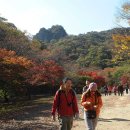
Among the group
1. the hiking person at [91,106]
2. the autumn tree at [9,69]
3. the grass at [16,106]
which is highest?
the autumn tree at [9,69]

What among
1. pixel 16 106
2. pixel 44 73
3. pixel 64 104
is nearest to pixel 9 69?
pixel 16 106

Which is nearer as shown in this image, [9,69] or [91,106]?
[91,106]

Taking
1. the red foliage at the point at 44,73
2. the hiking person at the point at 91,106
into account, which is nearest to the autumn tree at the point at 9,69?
the red foliage at the point at 44,73

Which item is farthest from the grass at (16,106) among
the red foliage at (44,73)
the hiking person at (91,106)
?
the hiking person at (91,106)

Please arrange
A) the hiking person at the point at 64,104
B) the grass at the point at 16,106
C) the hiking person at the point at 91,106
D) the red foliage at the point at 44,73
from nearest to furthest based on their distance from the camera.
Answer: the hiking person at the point at 64,104 < the hiking person at the point at 91,106 < the grass at the point at 16,106 < the red foliage at the point at 44,73

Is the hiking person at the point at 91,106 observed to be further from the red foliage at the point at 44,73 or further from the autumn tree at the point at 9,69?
the red foliage at the point at 44,73

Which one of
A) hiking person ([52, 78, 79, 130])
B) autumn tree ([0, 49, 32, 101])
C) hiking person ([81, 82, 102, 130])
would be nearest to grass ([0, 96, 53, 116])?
autumn tree ([0, 49, 32, 101])

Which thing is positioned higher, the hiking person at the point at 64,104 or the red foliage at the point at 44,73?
the red foliage at the point at 44,73

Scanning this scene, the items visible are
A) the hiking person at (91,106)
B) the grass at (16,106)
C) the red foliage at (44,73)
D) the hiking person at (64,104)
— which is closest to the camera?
the hiking person at (64,104)

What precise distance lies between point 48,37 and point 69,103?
175096 millimetres

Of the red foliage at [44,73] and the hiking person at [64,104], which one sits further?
the red foliage at [44,73]

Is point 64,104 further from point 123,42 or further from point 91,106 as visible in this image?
point 123,42

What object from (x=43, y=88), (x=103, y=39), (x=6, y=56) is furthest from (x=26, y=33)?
(x=103, y=39)

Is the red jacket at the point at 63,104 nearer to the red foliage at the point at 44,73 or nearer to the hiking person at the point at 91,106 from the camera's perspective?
the hiking person at the point at 91,106
